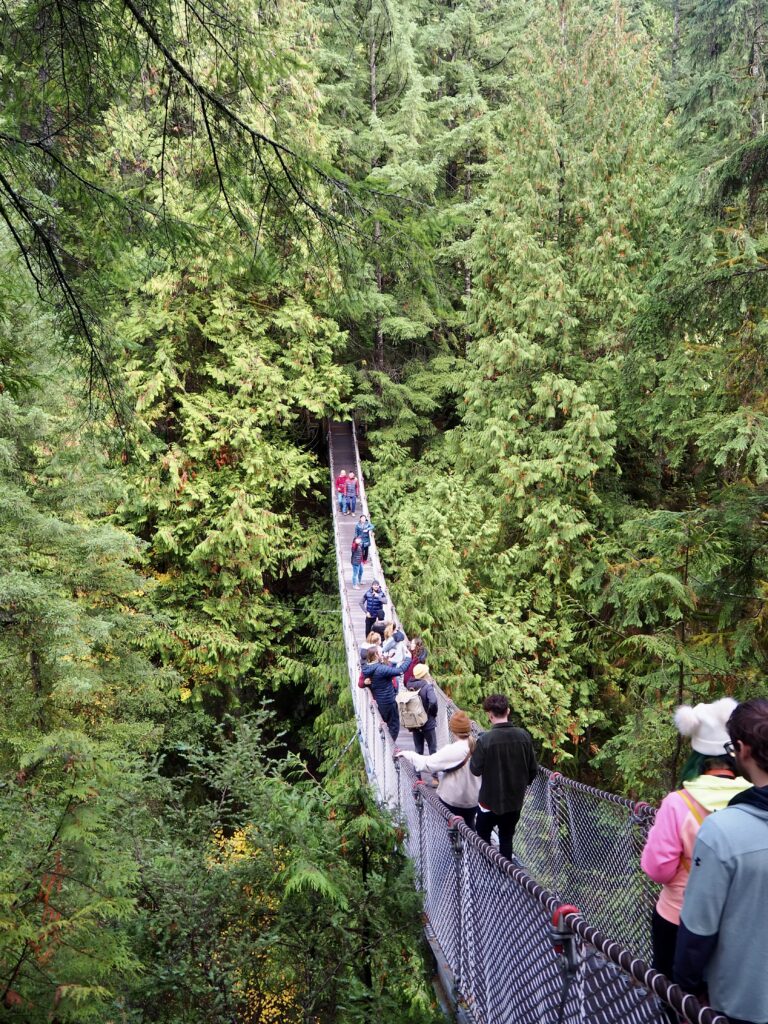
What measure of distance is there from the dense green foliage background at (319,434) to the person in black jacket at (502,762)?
2.80 feet

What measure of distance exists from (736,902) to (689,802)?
0.46m

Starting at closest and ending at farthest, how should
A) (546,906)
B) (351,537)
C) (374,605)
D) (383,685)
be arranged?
(546,906), (383,685), (374,605), (351,537)

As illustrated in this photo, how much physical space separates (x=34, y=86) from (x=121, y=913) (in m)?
3.21

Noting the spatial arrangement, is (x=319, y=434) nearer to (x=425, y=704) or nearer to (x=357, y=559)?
(x=357, y=559)

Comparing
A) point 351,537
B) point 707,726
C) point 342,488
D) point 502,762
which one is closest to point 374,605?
point 351,537

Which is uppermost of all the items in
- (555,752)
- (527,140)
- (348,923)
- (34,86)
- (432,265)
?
(527,140)

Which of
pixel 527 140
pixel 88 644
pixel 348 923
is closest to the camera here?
pixel 348 923

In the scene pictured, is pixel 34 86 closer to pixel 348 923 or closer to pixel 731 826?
pixel 731 826

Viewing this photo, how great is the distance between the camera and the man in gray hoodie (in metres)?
1.44

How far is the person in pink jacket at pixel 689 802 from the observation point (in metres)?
1.90

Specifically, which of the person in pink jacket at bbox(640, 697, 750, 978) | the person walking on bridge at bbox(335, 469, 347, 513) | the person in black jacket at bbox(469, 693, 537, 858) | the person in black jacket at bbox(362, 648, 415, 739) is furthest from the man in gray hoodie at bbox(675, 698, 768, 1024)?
the person walking on bridge at bbox(335, 469, 347, 513)

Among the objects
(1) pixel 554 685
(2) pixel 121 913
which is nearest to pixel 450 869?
(2) pixel 121 913

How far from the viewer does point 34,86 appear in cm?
243

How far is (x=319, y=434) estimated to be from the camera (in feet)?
52.8
